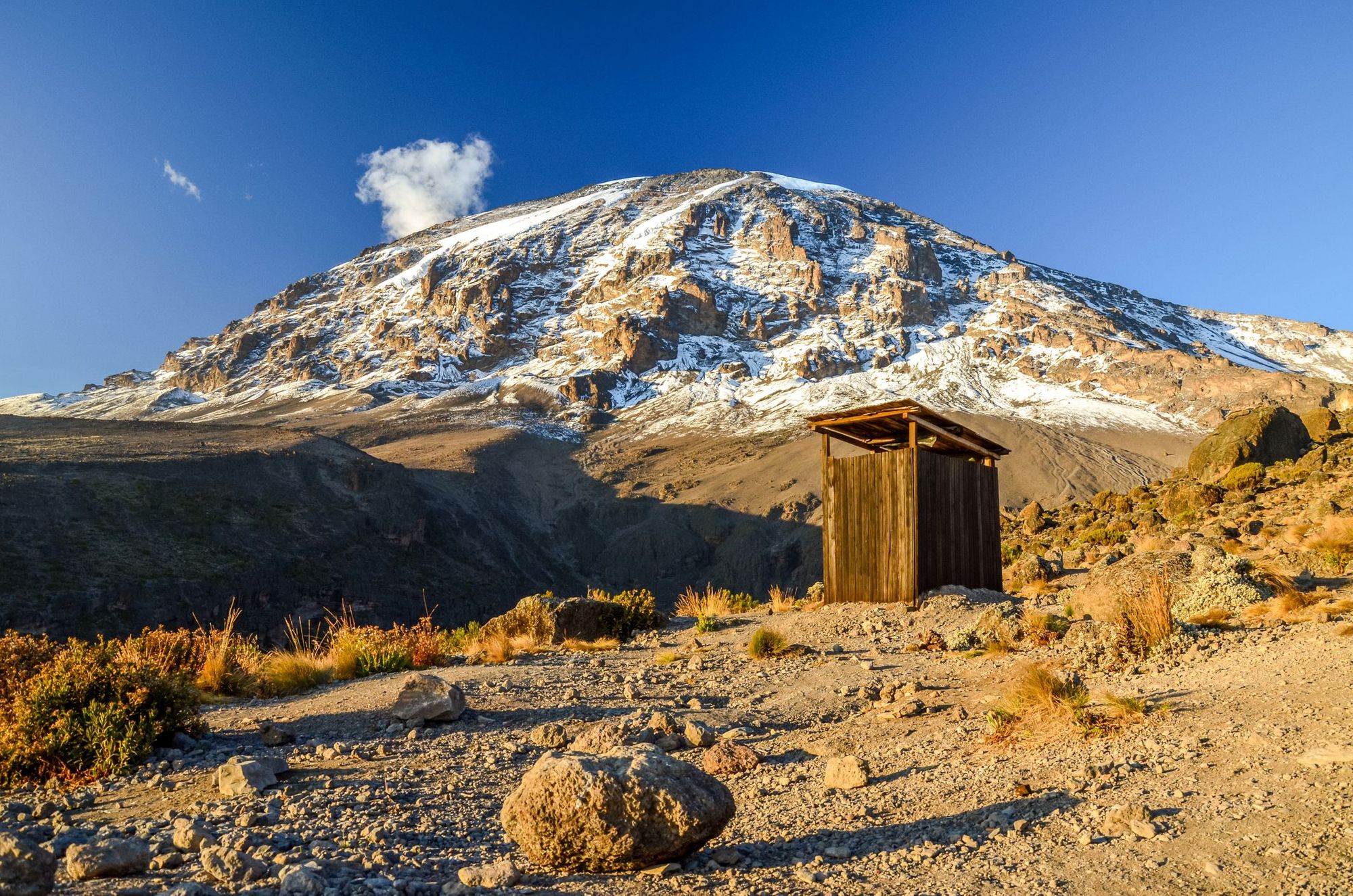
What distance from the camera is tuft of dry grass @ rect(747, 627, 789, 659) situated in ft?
30.5

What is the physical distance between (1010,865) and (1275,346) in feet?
391

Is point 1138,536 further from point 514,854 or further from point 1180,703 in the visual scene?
point 514,854

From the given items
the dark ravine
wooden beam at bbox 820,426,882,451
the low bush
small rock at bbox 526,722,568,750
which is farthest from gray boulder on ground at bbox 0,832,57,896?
the dark ravine

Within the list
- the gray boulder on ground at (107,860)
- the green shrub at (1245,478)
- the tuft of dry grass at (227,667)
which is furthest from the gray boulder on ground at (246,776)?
the green shrub at (1245,478)

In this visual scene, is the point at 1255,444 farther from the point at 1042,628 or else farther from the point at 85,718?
the point at 85,718

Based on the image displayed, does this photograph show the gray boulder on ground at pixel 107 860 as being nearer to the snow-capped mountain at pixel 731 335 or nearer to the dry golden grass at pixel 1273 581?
the dry golden grass at pixel 1273 581

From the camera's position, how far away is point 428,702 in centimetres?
639

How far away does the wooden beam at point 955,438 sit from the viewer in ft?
40.9

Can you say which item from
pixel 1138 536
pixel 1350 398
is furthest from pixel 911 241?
pixel 1138 536

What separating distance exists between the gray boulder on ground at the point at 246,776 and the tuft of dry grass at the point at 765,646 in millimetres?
5680

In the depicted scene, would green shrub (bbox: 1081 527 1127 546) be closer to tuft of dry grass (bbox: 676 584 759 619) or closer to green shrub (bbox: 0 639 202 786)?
tuft of dry grass (bbox: 676 584 759 619)

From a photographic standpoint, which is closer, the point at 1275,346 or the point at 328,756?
the point at 328,756

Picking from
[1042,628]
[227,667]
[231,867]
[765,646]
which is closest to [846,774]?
[231,867]

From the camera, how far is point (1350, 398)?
109 ft
